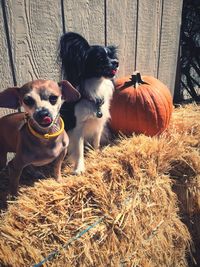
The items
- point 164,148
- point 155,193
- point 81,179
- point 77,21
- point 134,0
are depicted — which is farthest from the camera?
point 134,0

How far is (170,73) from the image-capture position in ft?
8.44

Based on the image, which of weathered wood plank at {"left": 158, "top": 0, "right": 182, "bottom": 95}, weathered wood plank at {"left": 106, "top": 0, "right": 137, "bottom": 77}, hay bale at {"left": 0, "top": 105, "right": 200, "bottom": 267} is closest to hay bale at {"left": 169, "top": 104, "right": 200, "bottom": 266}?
hay bale at {"left": 0, "top": 105, "right": 200, "bottom": 267}

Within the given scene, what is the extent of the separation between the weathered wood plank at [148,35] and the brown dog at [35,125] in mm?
1161

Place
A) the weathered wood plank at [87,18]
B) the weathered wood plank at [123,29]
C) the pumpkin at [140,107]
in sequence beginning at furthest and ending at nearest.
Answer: the weathered wood plank at [123,29] → the pumpkin at [140,107] → the weathered wood plank at [87,18]

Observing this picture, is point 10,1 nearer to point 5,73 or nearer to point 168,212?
point 5,73

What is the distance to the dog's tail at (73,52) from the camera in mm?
1409

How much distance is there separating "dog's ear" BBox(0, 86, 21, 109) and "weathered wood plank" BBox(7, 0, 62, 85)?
39 centimetres

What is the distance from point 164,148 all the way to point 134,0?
1.19 m

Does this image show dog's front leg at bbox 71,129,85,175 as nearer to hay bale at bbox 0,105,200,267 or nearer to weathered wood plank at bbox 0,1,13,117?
hay bale at bbox 0,105,200,267

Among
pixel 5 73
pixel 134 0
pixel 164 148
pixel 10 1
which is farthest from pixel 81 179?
pixel 134 0

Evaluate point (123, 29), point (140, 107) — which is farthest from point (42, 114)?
point (123, 29)

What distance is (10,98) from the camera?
1103 mm

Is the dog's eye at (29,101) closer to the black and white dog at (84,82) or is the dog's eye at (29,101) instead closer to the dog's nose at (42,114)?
the dog's nose at (42,114)

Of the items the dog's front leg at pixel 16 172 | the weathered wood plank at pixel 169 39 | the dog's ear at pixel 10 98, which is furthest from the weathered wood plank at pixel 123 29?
the dog's front leg at pixel 16 172
